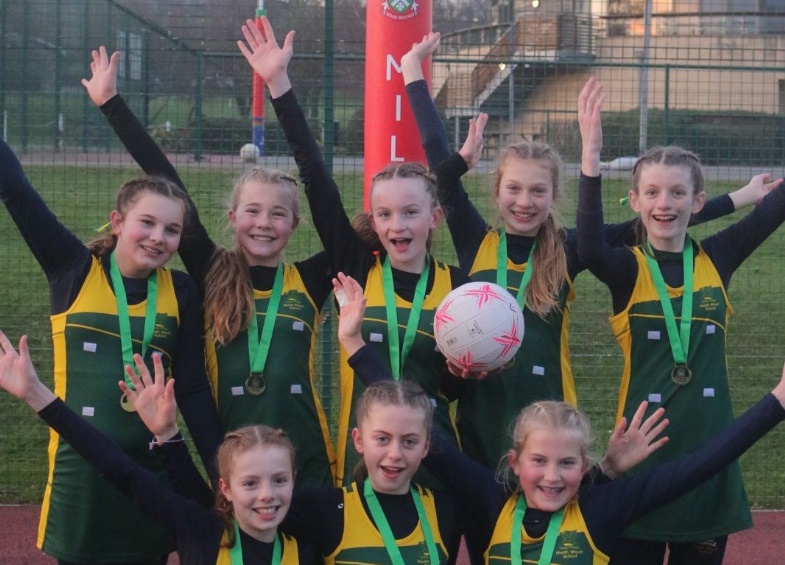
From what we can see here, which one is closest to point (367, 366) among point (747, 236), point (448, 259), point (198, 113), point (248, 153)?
point (747, 236)

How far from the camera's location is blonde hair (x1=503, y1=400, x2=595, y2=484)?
12.7 ft

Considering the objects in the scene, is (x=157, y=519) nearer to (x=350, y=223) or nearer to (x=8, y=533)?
(x=350, y=223)

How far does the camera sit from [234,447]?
12.3 feet

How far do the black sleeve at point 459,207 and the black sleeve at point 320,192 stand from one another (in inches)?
18.1

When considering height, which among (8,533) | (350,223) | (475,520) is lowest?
(8,533)

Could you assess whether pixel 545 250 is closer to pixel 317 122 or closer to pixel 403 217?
pixel 403 217

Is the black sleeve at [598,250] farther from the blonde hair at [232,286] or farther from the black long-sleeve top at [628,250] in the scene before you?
the blonde hair at [232,286]

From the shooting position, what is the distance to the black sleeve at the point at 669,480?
383 cm

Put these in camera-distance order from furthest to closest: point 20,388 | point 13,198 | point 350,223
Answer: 1. point 350,223
2. point 13,198
3. point 20,388

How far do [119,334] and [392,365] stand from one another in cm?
103

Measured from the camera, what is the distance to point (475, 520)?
13.6 feet

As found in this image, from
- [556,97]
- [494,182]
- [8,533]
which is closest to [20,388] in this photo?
[494,182]

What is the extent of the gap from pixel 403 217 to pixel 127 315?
1.11 meters

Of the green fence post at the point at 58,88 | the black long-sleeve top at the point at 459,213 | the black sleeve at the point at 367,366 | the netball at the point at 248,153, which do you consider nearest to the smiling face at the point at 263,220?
the black sleeve at the point at 367,366
